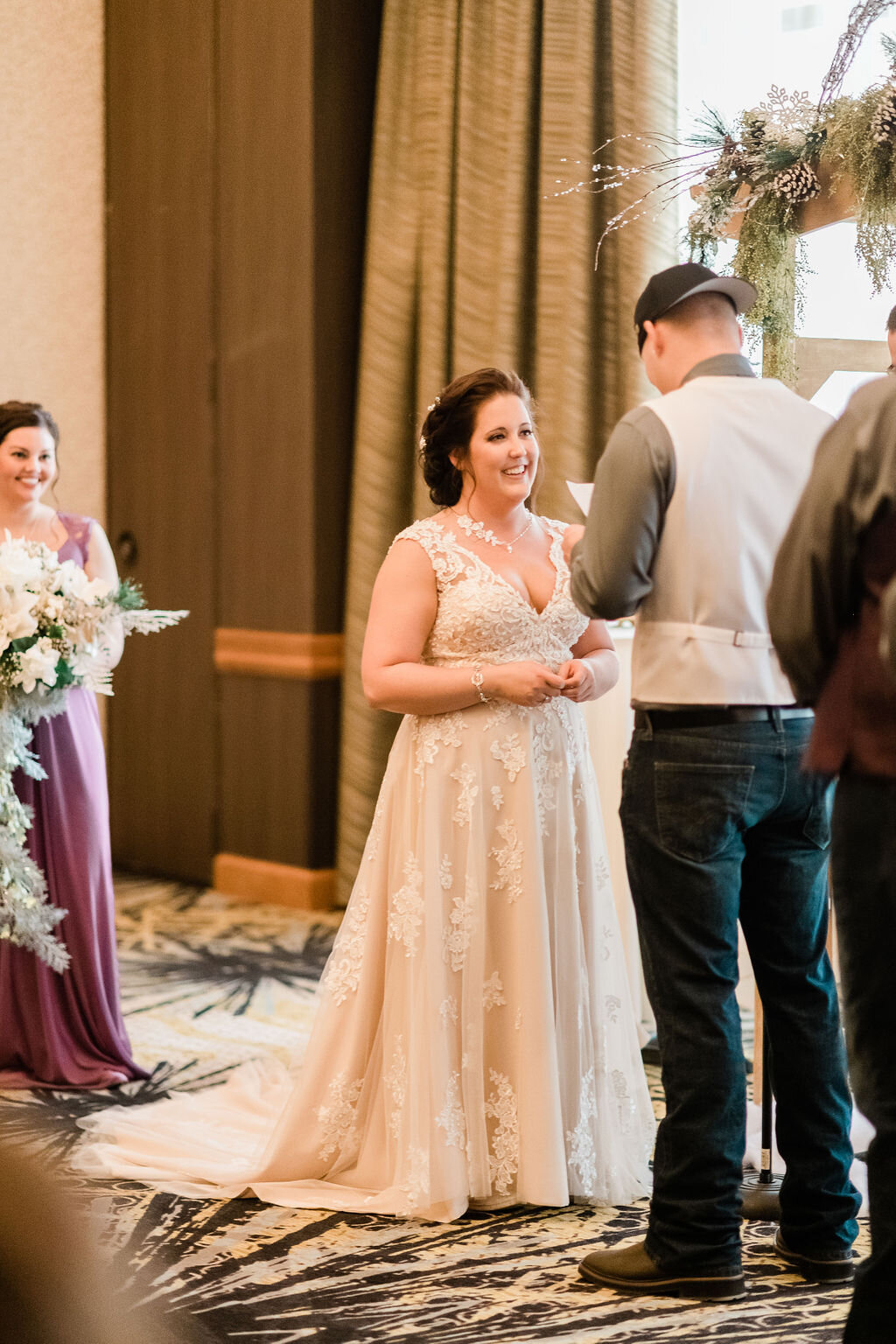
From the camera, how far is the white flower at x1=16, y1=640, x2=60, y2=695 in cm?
360

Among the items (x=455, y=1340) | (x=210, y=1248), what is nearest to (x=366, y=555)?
(x=210, y=1248)

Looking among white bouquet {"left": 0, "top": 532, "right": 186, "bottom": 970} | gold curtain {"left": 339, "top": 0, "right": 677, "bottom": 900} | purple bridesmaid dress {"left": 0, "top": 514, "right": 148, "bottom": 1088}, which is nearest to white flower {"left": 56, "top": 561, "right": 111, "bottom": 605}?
white bouquet {"left": 0, "top": 532, "right": 186, "bottom": 970}

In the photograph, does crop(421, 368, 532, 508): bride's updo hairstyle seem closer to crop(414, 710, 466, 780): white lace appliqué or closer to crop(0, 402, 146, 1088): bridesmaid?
crop(414, 710, 466, 780): white lace appliqué

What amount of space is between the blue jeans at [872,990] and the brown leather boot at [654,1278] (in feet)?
2.05

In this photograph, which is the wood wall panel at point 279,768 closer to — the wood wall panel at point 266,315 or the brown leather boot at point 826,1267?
the wood wall panel at point 266,315

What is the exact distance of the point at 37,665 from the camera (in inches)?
142

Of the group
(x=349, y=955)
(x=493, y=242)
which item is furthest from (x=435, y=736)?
(x=493, y=242)

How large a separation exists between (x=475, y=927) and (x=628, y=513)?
1.05 meters

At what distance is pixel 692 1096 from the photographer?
2.51m

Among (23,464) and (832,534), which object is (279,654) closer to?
(23,464)

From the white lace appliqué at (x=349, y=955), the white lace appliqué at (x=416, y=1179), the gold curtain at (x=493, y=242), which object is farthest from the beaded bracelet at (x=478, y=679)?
the gold curtain at (x=493, y=242)

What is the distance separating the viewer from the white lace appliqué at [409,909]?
3092 millimetres

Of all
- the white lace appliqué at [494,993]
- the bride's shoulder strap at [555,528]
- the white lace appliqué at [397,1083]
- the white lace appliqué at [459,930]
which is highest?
the bride's shoulder strap at [555,528]

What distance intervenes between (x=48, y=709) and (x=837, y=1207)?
7.47 ft
